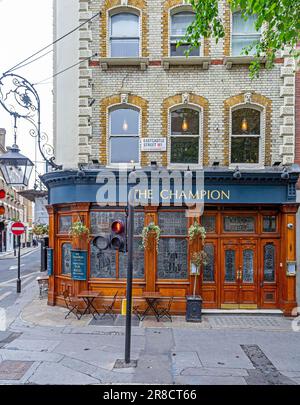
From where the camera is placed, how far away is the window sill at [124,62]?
35.7 feet

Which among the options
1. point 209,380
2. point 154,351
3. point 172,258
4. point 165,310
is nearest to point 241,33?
point 172,258

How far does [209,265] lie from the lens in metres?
11.0

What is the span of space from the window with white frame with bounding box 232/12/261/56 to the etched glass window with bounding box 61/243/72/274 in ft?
28.4

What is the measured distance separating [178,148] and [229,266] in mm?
4256

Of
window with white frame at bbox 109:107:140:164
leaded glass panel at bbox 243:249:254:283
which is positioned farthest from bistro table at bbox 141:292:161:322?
window with white frame at bbox 109:107:140:164

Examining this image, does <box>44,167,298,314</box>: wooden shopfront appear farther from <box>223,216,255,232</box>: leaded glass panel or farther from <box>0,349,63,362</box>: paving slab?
<box>0,349,63,362</box>: paving slab

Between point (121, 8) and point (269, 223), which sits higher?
point (121, 8)

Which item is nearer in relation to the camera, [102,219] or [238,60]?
[238,60]

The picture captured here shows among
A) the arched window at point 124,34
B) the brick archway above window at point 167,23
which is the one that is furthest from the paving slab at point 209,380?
the arched window at point 124,34

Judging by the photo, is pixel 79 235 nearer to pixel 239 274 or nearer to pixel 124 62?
pixel 239 274

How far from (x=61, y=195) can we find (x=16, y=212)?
42.1 metres

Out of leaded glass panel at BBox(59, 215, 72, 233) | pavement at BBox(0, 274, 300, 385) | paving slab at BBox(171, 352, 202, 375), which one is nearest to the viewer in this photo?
pavement at BBox(0, 274, 300, 385)

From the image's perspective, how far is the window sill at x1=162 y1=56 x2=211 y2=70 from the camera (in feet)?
35.4

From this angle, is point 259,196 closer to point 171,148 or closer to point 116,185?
point 171,148
